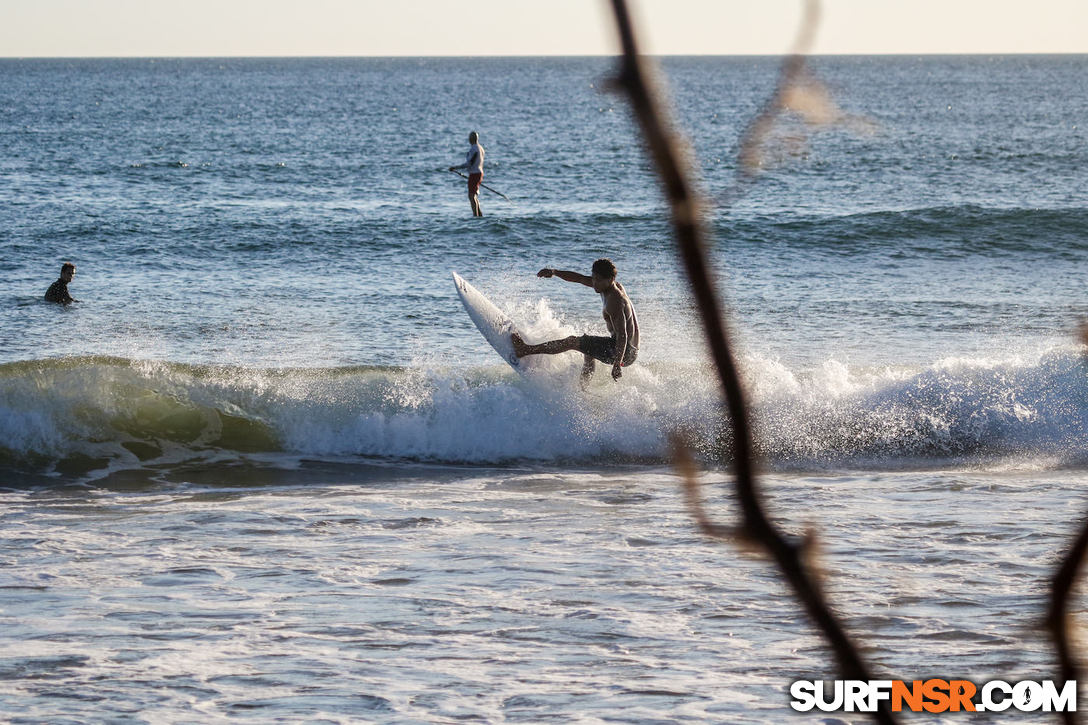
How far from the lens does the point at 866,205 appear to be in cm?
3625

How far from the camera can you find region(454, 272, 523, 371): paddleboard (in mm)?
13625

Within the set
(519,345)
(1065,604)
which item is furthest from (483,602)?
(1065,604)

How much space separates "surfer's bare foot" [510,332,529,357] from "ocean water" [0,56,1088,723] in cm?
55

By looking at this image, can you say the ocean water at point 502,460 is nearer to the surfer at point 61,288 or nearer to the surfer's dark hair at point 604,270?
the surfer at point 61,288

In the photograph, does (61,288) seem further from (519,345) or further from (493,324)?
(519,345)

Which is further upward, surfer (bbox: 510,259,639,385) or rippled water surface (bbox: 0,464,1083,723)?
surfer (bbox: 510,259,639,385)

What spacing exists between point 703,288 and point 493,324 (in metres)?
12.9

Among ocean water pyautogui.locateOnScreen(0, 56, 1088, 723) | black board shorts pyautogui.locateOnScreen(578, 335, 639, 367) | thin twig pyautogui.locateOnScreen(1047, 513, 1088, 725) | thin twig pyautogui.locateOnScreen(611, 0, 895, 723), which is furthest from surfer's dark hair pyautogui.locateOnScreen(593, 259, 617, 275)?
thin twig pyautogui.locateOnScreen(611, 0, 895, 723)

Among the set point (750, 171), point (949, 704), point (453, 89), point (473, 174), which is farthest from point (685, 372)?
point (453, 89)

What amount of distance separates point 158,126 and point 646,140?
78.2 meters

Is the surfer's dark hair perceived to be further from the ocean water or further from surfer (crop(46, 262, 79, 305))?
surfer (crop(46, 262, 79, 305))

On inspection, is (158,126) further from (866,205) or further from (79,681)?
(79,681)

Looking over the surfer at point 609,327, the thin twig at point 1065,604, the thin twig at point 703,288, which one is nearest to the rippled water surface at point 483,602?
the surfer at point 609,327

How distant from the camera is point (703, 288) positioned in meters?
0.89
